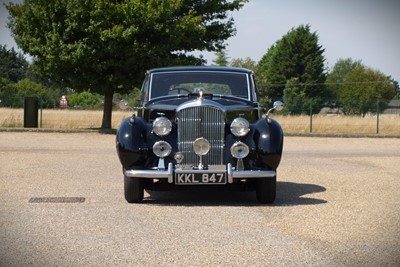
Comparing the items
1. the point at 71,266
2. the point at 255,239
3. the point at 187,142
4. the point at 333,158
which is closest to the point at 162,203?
the point at 187,142

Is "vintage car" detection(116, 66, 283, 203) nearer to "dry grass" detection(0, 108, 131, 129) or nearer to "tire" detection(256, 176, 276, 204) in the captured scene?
"tire" detection(256, 176, 276, 204)

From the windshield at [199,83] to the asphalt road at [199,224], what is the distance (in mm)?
1475

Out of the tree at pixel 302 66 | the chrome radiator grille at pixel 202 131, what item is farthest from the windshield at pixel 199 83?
the tree at pixel 302 66

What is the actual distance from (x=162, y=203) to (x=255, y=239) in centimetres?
266

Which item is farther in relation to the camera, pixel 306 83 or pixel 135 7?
pixel 306 83

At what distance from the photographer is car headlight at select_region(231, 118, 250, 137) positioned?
342 inches

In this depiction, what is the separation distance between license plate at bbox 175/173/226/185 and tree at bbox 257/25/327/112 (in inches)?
2574

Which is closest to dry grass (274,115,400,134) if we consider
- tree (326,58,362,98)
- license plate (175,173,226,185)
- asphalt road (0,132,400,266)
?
asphalt road (0,132,400,266)

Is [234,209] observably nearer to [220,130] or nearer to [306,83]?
[220,130]

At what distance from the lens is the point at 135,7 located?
26.7 metres

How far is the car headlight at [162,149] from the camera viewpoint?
8.55m

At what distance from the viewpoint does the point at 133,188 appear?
8.67 meters

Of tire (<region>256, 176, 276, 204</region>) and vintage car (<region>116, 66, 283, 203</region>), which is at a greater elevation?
vintage car (<region>116, 66, 283, 203</region>)

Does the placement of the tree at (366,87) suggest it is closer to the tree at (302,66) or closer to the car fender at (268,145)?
the tree at (302,66)
